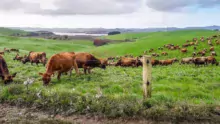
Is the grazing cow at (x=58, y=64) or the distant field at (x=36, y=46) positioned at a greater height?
the grazing cow at (x=58, y=64)

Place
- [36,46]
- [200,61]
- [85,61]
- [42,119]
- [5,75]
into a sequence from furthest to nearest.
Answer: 1. [36,46]
2. [200,61]
3. [85,61]
4. [5,75]
5. [42,119]

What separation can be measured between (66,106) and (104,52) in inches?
1921

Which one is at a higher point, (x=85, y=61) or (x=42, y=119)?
(x=85, y=61)

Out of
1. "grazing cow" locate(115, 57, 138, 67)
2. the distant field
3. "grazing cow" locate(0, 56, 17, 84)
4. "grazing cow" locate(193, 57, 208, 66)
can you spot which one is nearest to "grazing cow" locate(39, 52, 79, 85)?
"grazing cow" locate(0, 56, 17, 84)

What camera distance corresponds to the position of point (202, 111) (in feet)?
26.6

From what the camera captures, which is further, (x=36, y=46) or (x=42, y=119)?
(x=36, y=46)

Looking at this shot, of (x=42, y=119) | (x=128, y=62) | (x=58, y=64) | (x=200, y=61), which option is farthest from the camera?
(x=200, y=61)

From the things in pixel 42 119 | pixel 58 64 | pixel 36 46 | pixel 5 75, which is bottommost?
pixel 36 46

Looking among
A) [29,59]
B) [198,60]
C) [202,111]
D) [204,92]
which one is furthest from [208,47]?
[202,111]

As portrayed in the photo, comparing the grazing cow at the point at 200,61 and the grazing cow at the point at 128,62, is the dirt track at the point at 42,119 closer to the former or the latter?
the grazing cow at the point at 128,62

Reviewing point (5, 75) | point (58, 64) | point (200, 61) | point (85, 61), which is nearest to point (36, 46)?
point (200, 61)

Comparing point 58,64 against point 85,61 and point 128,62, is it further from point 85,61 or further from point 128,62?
point 128,62

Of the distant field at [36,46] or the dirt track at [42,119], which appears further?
the distant field at [36,46]

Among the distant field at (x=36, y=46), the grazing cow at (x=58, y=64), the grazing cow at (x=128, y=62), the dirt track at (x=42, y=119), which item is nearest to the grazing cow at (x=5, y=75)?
the grazing cow at (x=58, y=64)
